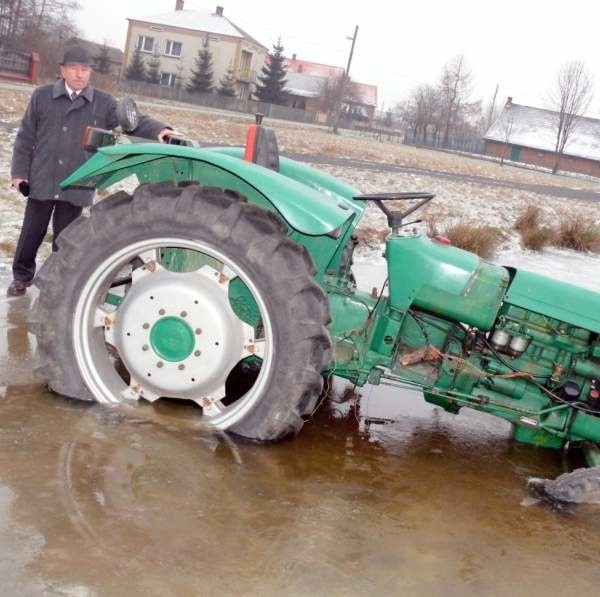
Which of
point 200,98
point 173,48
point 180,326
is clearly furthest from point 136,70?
point 180,326

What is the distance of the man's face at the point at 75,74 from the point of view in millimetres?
4879

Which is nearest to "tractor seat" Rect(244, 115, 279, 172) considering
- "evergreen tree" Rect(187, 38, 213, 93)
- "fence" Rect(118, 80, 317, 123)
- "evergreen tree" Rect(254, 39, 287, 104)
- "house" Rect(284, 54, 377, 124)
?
"fence" Rect(118, 80, 317, 123)

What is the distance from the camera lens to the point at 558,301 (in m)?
3.53

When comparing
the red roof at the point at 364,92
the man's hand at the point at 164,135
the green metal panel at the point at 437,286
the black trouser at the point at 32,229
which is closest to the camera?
the green metal panel at the point at 437,286

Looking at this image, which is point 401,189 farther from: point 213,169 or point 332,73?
point 332,73

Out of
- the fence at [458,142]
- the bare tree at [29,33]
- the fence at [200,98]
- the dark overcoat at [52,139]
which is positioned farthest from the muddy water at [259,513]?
the fence at [458,142]

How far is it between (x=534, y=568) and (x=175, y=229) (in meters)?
1.96

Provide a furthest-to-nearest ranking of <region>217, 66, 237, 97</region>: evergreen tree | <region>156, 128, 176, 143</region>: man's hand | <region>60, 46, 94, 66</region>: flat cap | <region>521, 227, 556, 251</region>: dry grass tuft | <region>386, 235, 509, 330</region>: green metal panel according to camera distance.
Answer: <region>217, 66, 237, 97</region>: evergreen tree → <region>521, 227, 556, 251</region>: dry grass tuft → <region>60, 46, 94, 66</region>: flat cap → <region>156, 128, 176, 143</region>: man's hand → <region>386, 235, 509, 330</region>: green metal panel

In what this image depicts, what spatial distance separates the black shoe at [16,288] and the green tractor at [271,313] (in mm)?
1735

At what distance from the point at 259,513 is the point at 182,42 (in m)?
67.3

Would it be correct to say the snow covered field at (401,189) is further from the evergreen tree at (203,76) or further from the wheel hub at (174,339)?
the evergreen tree at (203,76)

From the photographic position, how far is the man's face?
4879 millimetres

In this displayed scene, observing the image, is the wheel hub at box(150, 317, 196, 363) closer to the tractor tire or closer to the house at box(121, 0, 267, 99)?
the tractor tire

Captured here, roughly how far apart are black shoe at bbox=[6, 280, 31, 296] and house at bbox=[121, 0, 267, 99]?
62.4m
